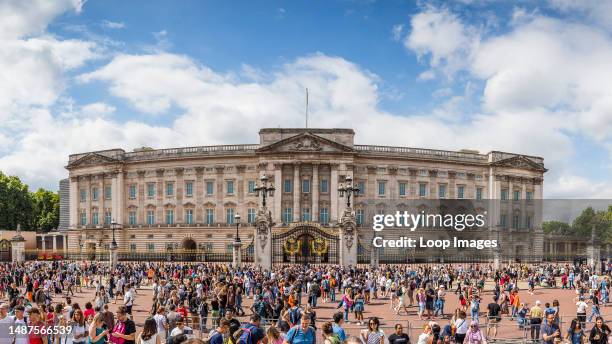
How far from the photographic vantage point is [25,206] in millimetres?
95750

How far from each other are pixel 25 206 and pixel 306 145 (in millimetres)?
56821

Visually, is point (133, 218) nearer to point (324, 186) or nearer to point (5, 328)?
point (324, 186)

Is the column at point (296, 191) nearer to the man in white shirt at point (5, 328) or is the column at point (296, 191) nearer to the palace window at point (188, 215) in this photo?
the palace window at point (188, 215)

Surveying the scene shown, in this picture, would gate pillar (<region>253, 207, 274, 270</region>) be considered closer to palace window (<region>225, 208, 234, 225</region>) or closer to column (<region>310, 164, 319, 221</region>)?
column (<region>310, 164, 319, 221</region>)

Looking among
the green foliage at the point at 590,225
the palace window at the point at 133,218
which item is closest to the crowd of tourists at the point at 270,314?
the palace window at the point at 133,218

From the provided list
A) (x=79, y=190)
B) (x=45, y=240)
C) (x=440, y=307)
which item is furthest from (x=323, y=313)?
(x=45, y=240)

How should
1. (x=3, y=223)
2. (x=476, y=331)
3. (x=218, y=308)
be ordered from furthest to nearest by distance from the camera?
1. (x=3, y=223)
2. (x=218, y=308)
3. (x=476, y=331)

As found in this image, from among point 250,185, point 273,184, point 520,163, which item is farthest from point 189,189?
point 520,163

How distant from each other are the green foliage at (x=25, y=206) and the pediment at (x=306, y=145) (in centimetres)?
5102

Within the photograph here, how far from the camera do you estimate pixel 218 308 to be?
20.4 metres

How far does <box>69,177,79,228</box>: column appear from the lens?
252ft

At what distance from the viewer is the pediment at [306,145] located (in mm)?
66875

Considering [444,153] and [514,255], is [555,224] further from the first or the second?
[444,153]

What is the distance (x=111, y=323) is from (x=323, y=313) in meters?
14.2
